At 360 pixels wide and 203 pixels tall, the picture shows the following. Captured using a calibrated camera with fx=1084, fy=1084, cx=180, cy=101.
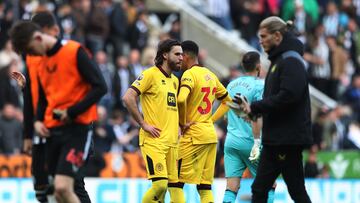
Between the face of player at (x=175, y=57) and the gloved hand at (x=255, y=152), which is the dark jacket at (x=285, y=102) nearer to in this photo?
the gloved hand at (x=255, y=152)

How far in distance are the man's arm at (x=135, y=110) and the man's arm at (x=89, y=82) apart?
2063mm

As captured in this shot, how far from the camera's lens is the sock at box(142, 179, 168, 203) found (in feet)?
46.5

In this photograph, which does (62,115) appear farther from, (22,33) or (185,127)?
(185,127)

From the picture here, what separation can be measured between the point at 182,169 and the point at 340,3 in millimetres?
18620

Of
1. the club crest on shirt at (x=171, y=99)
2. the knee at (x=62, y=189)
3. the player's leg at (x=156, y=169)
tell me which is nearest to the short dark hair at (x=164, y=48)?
the club crest on shirt at (x=171, y=99)

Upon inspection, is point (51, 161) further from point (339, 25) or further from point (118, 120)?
point (339, 25)

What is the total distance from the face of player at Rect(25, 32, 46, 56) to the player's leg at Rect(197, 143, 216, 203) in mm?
3815

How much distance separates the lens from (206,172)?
49.4ft

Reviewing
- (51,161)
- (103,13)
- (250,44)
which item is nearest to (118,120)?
(103,13)

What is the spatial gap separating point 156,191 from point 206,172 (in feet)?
3.62

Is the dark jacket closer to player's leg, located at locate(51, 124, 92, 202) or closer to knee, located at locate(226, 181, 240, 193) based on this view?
player's leg, located at locate(51, 124, 92, 202)

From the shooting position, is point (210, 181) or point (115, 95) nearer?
point (210, 181)

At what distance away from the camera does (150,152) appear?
14.2 metres

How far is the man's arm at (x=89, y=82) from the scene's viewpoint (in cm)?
1187
